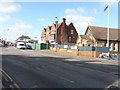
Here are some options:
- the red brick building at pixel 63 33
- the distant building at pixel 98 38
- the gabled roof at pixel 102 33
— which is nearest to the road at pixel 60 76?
the distant building at pixel 98 38

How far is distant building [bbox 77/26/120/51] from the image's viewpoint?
Result: 7319 cm

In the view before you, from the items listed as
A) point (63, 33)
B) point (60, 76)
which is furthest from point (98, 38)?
point (60, 76)

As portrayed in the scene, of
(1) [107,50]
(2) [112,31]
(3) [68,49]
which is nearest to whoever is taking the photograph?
(1) [107,50]

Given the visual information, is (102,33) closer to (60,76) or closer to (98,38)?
(98,38)

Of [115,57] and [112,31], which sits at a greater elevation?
[112,31]

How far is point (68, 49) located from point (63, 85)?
2067 inches

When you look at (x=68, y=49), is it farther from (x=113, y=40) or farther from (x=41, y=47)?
(x=41, y=47)

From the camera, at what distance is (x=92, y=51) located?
53.2 m

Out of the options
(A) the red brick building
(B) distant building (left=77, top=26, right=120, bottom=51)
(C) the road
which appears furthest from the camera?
(A) the red brick building

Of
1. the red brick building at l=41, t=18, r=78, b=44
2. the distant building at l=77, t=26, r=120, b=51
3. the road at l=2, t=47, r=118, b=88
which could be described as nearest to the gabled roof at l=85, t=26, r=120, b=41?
the distant building at l=77, t=26, r=120, b=51

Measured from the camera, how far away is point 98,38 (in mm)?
73188

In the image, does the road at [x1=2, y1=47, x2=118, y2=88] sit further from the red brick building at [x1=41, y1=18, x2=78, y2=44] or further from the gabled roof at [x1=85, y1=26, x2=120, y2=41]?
the red brick building at [x1=41, y1=18, x2=78, y2=44]

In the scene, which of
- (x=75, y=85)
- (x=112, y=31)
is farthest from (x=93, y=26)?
(x=75, y=85)

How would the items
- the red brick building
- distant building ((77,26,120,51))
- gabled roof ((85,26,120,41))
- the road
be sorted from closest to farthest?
the road → distant building ((77,26,120,51)) → gabled roof ((85,26,120,41)) → the red brick building
